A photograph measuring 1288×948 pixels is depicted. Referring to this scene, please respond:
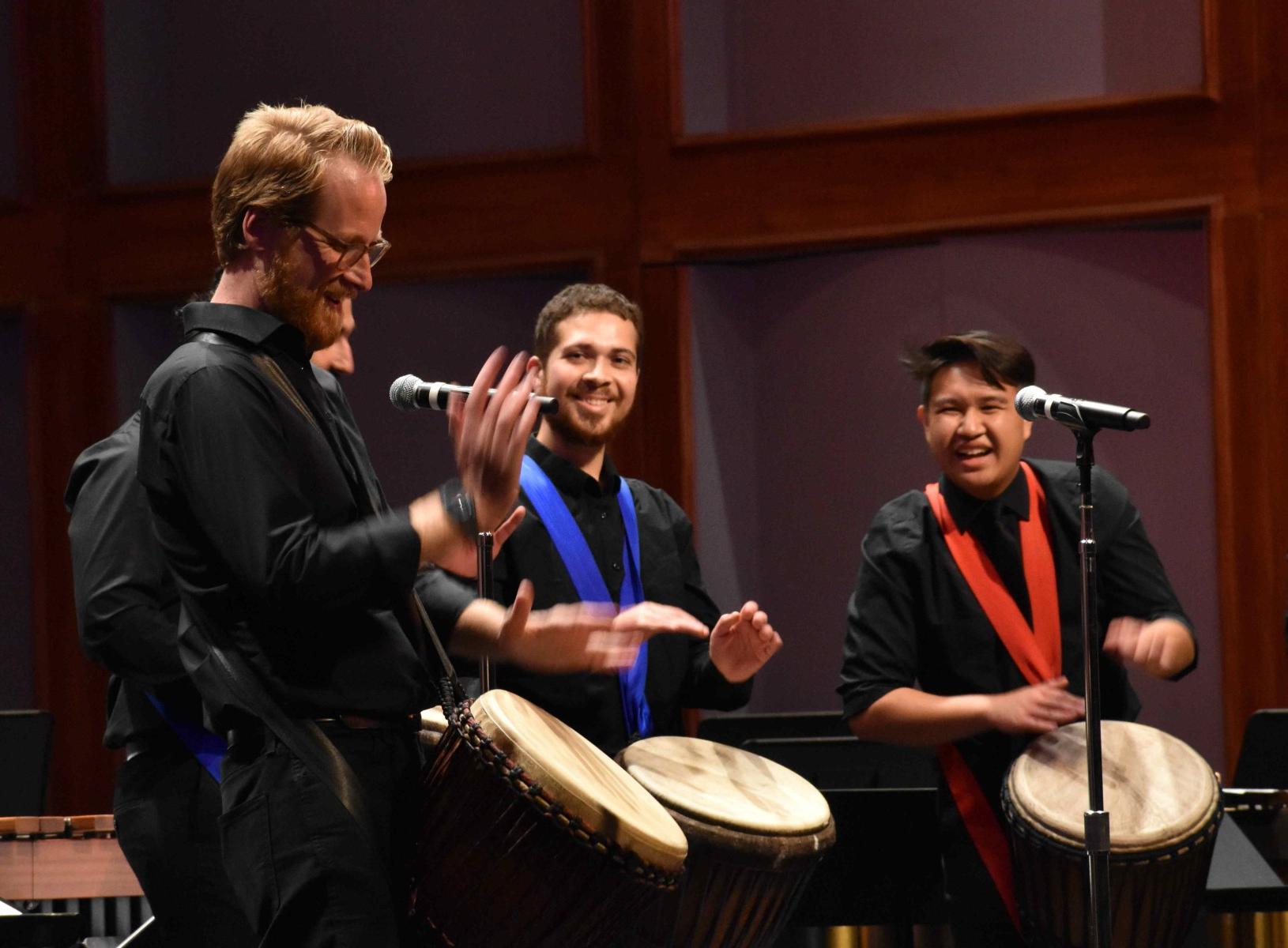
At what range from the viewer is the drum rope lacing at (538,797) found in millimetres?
2088

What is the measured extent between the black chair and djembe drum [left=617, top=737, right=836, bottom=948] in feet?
7.05

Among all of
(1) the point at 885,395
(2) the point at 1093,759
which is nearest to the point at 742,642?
(2) the point at 1093,759

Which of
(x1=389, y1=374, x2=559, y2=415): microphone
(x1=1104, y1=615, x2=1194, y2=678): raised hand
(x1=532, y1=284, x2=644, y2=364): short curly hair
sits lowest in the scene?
(x1=1104, y1=615, x2=1194, y2=678): raised hand

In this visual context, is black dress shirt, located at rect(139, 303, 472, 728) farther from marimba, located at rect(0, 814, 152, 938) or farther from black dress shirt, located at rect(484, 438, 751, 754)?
marimba, located at rect(0, 814, 152, 938)

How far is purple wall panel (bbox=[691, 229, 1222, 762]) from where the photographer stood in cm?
601

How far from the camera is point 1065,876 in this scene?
→ 2979mm

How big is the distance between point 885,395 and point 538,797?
455cm

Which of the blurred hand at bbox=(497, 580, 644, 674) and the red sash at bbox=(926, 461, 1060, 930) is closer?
the blurred hand at bbox=(497, 580, 644, 674)

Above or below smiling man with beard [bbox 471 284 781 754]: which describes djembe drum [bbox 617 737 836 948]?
below

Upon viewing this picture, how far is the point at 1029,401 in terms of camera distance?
10.3ft

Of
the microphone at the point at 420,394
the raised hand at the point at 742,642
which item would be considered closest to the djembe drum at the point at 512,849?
the microphone at the point at 420,394

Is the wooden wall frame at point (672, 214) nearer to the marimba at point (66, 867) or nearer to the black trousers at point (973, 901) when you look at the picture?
the black trousers at point (973, 901)

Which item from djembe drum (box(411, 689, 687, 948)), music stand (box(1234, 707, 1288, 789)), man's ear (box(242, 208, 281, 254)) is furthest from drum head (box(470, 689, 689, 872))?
music stand (box(1234, 707, 1288, 789))

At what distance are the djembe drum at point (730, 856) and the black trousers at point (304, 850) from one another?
3.15 feet
